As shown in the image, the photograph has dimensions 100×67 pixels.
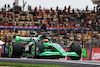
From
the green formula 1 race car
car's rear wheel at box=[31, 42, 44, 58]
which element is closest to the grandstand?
the green formula 1 race car

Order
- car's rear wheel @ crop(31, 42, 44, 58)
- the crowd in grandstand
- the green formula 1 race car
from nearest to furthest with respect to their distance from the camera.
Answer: car's rear wheel @ crop(31, 42, 44, 58)
the green formula 1 race car
the crowd in grandstand

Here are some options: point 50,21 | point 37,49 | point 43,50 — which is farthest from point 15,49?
point 50,21

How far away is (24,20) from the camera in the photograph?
3309 cm

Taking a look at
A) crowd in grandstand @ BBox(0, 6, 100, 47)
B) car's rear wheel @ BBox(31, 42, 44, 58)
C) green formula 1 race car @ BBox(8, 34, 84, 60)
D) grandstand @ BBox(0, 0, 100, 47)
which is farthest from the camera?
crowd in grandstand @ BBox(0, 6, 100, 47)

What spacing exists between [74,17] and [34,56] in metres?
19.3

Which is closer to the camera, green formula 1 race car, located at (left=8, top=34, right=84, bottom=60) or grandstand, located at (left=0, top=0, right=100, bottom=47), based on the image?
green formula 1 race car, located at (left=8, top=34, right=84, bottom=60)

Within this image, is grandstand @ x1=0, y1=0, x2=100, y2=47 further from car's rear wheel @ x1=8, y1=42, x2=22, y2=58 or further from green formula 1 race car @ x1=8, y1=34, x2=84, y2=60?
car's rear wheel @ x1=8, y1=42, x2=22, y2=58

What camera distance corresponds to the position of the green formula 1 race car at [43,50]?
15220 millimetres

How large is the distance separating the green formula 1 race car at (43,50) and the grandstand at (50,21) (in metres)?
12.2

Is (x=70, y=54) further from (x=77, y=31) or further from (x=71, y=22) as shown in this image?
(x=71, y=22)

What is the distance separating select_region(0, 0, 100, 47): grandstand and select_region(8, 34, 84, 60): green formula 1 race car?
12.2 m

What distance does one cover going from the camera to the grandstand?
30203 millimetres

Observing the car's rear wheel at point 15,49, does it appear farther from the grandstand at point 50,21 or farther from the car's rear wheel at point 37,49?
the grandstand at point 50,21

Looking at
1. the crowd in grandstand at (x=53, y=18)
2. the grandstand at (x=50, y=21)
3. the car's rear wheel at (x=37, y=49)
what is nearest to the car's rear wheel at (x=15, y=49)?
Result: the car's rear wheel at (x=37, y=49)
